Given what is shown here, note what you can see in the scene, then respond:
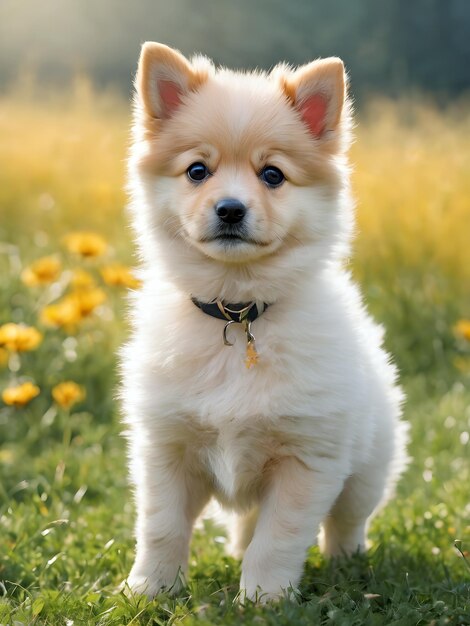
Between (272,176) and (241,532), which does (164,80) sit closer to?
(272,176)

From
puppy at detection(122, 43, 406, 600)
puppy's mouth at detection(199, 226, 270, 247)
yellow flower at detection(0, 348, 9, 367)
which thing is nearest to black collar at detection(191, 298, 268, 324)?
puppy at detection(122, 43, 406, 600)

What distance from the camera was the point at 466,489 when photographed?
4.06 metres

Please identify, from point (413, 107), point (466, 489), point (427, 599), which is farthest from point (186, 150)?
point (413, 107)

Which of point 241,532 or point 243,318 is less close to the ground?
point 243,318

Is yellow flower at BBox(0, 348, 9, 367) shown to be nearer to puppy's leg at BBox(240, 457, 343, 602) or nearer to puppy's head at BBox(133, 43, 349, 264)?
puppy's head at BBox(133, 43, 349, 264)

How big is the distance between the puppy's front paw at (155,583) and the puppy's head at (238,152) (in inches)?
44.6

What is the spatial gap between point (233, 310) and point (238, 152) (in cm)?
54

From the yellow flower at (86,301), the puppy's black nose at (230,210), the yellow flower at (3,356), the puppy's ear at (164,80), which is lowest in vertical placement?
the yellow flower at (3,356)

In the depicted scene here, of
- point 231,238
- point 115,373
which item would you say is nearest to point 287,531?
point 231,238

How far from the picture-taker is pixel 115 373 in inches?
217

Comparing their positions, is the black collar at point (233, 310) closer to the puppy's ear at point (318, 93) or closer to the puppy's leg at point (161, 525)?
the puppy's leg at point (161, 525)

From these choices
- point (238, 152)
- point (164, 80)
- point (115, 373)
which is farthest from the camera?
point (115, 373)

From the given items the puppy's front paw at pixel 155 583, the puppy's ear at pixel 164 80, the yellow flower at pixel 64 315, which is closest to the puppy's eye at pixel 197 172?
the puppy's ear at pixel 164 80

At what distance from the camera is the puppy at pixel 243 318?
2.87m
